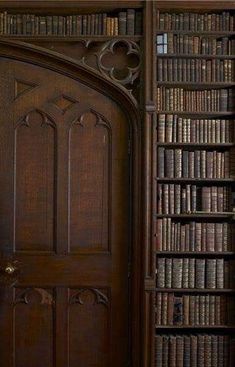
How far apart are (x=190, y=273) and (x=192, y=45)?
1636 mm

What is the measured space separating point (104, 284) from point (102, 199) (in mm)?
628

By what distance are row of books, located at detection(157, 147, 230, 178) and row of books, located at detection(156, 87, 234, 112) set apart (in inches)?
12.2

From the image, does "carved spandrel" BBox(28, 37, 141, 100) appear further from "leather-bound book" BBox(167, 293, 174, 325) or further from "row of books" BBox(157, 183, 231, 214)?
"leather-bound book" BBox(167, 293, 174, 325)

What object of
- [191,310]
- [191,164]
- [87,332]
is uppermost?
[191,164]

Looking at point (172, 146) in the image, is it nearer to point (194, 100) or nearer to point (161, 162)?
point (161, 162)

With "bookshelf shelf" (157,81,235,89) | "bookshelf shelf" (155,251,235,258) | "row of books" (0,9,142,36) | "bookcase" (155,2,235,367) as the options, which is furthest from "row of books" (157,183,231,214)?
"row of books" (0,9,142,36)

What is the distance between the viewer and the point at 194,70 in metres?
3.38

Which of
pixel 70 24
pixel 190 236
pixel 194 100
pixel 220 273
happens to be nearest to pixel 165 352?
pixel 220 273

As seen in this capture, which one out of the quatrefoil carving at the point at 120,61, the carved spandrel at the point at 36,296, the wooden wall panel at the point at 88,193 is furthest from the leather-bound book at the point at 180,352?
the quatrefoil carving at the point at 120,61

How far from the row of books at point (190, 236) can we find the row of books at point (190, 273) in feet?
0.28

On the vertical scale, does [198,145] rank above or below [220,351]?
above

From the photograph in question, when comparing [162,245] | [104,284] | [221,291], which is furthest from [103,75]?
[221,291]

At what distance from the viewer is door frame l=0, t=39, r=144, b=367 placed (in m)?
3.40

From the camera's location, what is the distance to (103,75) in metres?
3.42
